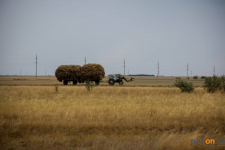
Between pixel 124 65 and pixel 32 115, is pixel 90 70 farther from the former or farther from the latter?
pixel 124 65

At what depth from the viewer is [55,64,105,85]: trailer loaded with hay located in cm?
3167

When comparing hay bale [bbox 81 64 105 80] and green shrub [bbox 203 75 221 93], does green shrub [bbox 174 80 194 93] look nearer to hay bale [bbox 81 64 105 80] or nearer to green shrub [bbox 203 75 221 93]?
green shrub [bbox 203 75 221 93]

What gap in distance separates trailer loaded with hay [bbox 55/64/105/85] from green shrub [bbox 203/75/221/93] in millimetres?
18031

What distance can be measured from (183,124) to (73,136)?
175 inches

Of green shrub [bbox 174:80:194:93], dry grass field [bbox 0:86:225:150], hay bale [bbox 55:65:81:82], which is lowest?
dry grass field [bbox 0:86:225:150]

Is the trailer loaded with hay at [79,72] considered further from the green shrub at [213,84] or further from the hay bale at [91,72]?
the green shrub at [213,84]

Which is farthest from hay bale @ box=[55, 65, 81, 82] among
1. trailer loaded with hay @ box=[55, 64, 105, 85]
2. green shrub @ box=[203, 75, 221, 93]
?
green shrub @ box=[203, 75, 221, 93]

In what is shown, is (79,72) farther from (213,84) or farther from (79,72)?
(213,84)

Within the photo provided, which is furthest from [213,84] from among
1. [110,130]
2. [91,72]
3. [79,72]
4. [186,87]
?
[79,72]

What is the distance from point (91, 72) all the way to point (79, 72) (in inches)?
91.9

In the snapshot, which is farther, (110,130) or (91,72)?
(91,72)

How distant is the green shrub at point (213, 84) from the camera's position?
19859 mm

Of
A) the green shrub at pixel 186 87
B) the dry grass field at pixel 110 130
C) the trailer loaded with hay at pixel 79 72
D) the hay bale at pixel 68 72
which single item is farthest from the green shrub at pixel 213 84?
the hay bale at pixel 68 72

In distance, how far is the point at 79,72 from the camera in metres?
32.3
